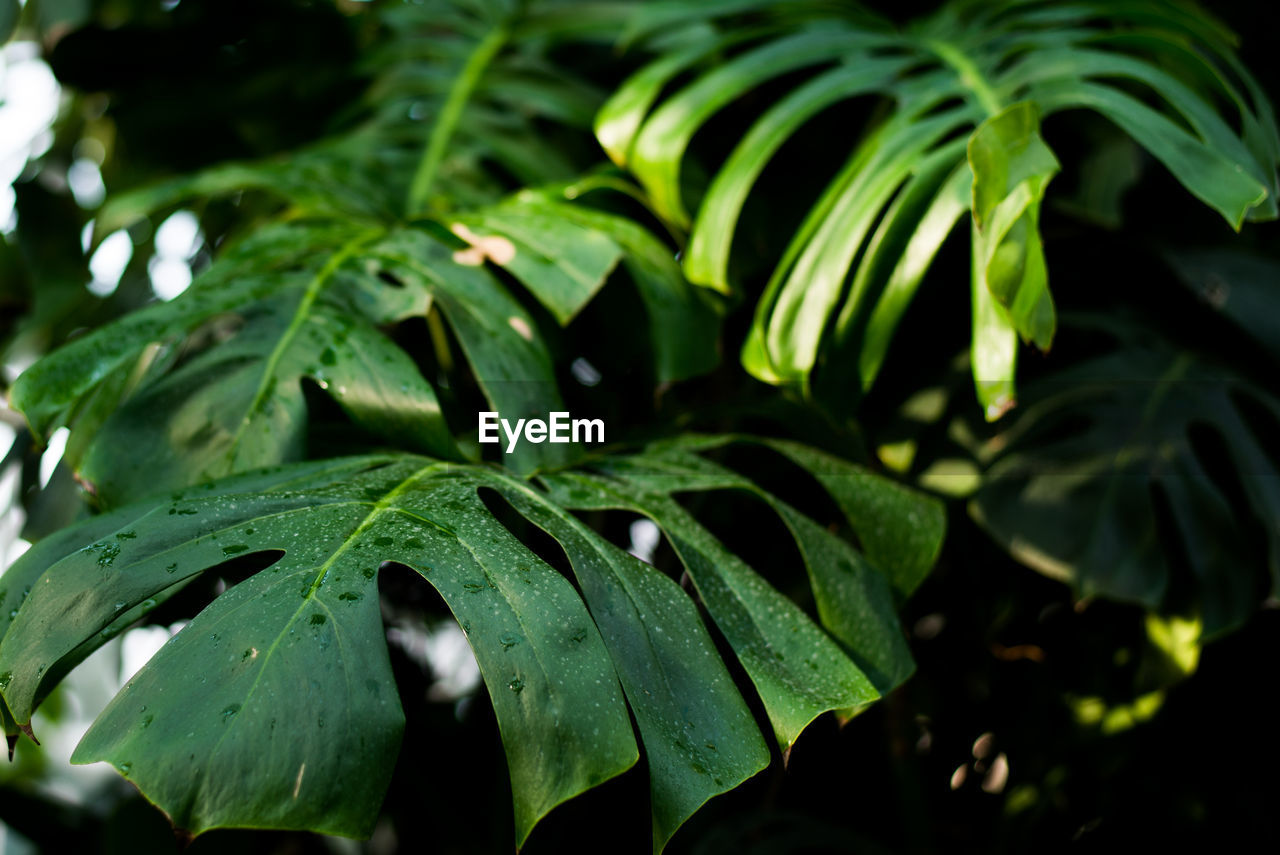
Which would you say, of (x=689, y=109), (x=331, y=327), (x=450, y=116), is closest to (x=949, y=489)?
(x=689, y=109)

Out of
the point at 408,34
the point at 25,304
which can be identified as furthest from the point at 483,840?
the point at 408,34

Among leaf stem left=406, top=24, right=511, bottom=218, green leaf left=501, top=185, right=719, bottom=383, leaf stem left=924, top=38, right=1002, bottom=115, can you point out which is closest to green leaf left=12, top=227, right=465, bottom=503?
green leaf left=501, top=185, right=719, bottom=383

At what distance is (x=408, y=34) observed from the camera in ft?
3.74

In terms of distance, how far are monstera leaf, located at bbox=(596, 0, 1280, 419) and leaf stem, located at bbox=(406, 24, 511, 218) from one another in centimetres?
25

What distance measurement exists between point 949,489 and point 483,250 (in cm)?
46

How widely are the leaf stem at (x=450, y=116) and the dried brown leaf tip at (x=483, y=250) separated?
0.23 metres

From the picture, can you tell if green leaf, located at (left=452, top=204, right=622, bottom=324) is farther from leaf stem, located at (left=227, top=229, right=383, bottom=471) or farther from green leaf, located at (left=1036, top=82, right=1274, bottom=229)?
green leaf, located at (left=1036, top=82, right=1274, bottom=229)

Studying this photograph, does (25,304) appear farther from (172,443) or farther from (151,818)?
(172,443)

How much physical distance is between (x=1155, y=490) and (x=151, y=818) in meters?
1.11

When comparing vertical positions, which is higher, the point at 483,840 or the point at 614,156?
the point at 614,156

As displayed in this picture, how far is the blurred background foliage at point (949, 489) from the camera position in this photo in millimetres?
748

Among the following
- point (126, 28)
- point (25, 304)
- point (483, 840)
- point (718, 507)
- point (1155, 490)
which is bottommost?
point (483, 840)

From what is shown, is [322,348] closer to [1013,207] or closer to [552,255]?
[552,255]

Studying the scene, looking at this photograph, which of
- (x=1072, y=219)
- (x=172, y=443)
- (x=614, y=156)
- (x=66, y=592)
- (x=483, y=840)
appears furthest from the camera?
(x=483, y=840)
